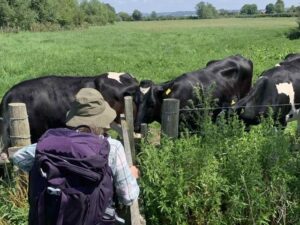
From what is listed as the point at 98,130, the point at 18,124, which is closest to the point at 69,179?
the point at 98,130

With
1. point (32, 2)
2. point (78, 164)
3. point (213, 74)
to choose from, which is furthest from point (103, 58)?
point (32, 2)

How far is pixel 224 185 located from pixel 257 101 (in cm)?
358

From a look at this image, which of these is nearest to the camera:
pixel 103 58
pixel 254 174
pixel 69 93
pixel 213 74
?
pixel 254 174

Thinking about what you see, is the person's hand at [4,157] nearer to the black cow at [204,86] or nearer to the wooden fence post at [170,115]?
the wooden fence post at [170,115]

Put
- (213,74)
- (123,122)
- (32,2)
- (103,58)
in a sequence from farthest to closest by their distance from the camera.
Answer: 1. (32,2)
2. (103,58)
3. (213,74)
4. (123,122)

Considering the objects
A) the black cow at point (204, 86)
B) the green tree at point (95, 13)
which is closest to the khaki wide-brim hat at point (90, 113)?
the black cow at point (204, 86)

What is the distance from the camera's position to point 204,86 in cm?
754

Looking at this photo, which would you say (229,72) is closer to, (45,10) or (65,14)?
(45,10)

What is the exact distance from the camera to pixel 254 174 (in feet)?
11.6

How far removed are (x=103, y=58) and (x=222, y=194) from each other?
15.8m

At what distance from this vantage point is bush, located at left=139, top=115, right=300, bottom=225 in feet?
11.8

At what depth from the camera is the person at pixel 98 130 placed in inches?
109

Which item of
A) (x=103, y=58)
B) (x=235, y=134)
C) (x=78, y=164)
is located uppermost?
(x=78, y=164)

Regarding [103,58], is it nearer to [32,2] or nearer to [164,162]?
[164,162]
